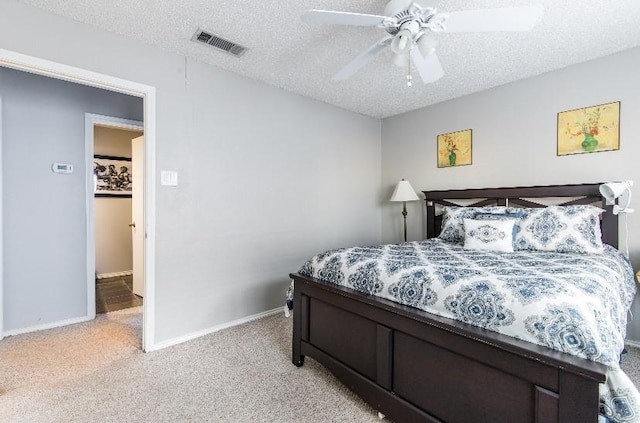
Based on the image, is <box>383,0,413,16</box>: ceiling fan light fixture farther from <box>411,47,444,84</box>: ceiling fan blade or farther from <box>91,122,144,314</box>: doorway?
<box>91,122,144,314</box>: doorway

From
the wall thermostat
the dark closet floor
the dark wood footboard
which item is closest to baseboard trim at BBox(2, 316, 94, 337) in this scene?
the dark closet floor

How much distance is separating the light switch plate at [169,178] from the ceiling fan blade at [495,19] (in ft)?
7.40

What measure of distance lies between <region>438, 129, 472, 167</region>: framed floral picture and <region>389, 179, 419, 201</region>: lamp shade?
47 cm

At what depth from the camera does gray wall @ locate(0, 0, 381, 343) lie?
2307 millimetres

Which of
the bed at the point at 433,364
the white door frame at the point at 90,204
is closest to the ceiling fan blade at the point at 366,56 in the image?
the bed at the point at 433,364

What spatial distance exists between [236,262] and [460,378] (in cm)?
224

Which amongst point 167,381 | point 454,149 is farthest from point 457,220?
point 167,381

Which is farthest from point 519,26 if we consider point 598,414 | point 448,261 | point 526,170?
point 526,170

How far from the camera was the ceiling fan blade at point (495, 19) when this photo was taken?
1493mm

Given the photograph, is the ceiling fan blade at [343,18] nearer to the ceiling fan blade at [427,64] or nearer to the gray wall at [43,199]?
the ceiling fan blade at [427,64]

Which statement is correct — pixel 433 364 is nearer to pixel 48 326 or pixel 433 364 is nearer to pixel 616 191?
pixel 616 191

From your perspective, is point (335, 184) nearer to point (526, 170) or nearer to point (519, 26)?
point (526, 170)

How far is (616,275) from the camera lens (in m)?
1.87

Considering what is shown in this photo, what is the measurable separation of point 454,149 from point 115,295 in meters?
4.60
